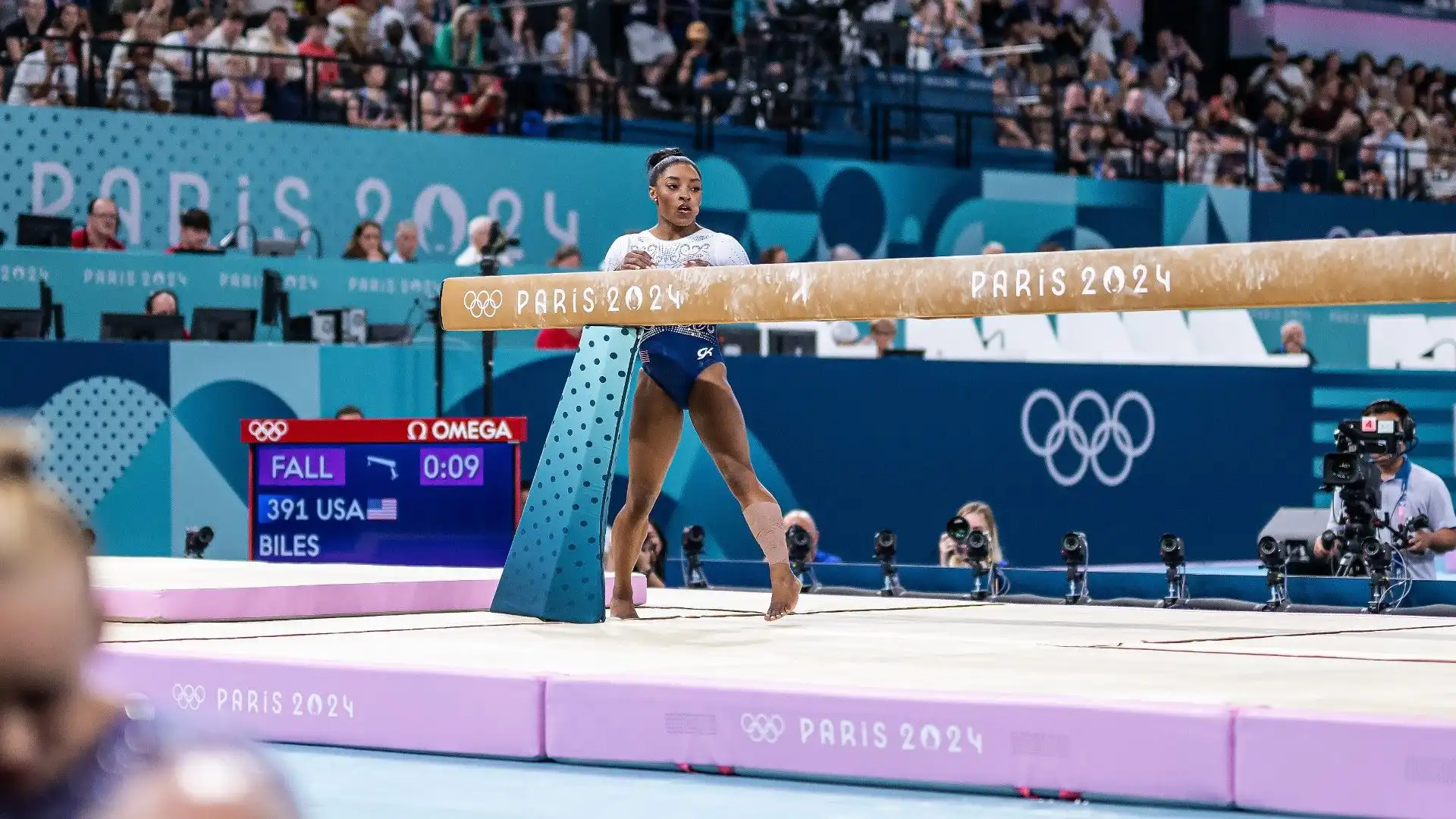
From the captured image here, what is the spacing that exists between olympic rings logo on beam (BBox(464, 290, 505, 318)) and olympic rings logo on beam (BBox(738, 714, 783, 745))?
2.01 m

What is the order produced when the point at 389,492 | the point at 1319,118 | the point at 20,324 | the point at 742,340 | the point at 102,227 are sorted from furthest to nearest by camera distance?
1. the point at 1319,118
2. the point at 742,340
3. the point at 102,227
4. the point at 20,324
5. the point at 389,492

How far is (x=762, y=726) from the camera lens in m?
4.10

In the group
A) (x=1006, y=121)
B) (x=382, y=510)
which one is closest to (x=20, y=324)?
(x=382, y=510)

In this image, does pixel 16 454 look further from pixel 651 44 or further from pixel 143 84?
pixel 651 44

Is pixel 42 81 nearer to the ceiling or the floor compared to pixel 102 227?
nearer to the ceiling

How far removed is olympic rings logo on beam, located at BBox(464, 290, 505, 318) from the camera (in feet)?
18.9

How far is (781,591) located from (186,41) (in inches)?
347

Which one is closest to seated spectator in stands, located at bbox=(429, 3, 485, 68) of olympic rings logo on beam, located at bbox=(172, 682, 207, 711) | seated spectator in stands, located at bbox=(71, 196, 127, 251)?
seated spectator in stands, located at bbox=(71, 196, 127, 251)

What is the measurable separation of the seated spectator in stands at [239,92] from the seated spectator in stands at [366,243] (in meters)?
1.16

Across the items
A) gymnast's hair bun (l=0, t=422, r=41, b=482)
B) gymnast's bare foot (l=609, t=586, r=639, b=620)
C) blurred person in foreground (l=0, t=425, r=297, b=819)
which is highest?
gymnast's hair bun (l=0, t=422, r=41, b=482)

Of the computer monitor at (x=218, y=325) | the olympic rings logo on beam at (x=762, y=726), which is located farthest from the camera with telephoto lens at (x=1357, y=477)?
the computer monitor at (x=218, y=325)

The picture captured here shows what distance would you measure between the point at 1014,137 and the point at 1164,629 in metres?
11.8

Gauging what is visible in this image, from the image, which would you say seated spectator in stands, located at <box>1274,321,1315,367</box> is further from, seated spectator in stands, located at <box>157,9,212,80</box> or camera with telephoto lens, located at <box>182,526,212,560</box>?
camera with telephoto lens, located at <box>182,526,212,560</box>

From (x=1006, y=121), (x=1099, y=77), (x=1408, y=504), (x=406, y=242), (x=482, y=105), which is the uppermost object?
(x=1099, y=77)
